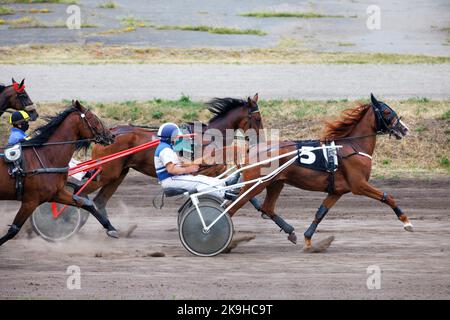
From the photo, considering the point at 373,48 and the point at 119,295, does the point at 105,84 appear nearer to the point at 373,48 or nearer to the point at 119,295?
the point at 373,48

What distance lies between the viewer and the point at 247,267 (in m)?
10.9

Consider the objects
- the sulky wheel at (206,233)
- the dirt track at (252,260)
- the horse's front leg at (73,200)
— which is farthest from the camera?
the horse's front leg at (73,200)

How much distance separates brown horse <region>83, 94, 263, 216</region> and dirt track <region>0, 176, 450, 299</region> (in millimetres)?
626

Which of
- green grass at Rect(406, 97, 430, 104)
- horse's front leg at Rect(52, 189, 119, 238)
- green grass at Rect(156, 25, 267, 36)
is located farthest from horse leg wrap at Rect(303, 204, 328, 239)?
green grass at Rect(156, 25, 267, 36)

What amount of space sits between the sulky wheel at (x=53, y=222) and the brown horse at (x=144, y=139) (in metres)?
0.48

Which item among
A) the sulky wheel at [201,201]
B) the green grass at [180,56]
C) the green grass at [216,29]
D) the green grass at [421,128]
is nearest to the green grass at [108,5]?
the green grass at [216,29]

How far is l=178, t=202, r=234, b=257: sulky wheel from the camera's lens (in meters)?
11.3

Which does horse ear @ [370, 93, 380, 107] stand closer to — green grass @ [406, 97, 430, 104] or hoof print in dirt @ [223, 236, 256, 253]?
hoof print in dirt @ [223, 236, 256, 253]

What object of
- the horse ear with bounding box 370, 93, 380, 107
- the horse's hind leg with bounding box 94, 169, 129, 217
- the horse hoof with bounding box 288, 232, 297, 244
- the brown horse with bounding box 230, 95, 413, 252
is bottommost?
the horse hoof with bounding box 288, 232, 297, 244

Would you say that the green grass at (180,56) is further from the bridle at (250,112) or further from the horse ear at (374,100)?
the horse ear at (374,100)

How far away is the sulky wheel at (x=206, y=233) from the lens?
447 inches

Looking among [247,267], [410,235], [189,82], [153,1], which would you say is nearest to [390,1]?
[153,1]

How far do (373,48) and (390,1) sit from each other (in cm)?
813

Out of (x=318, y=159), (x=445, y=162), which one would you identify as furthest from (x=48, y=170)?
(x=445, y=162)
